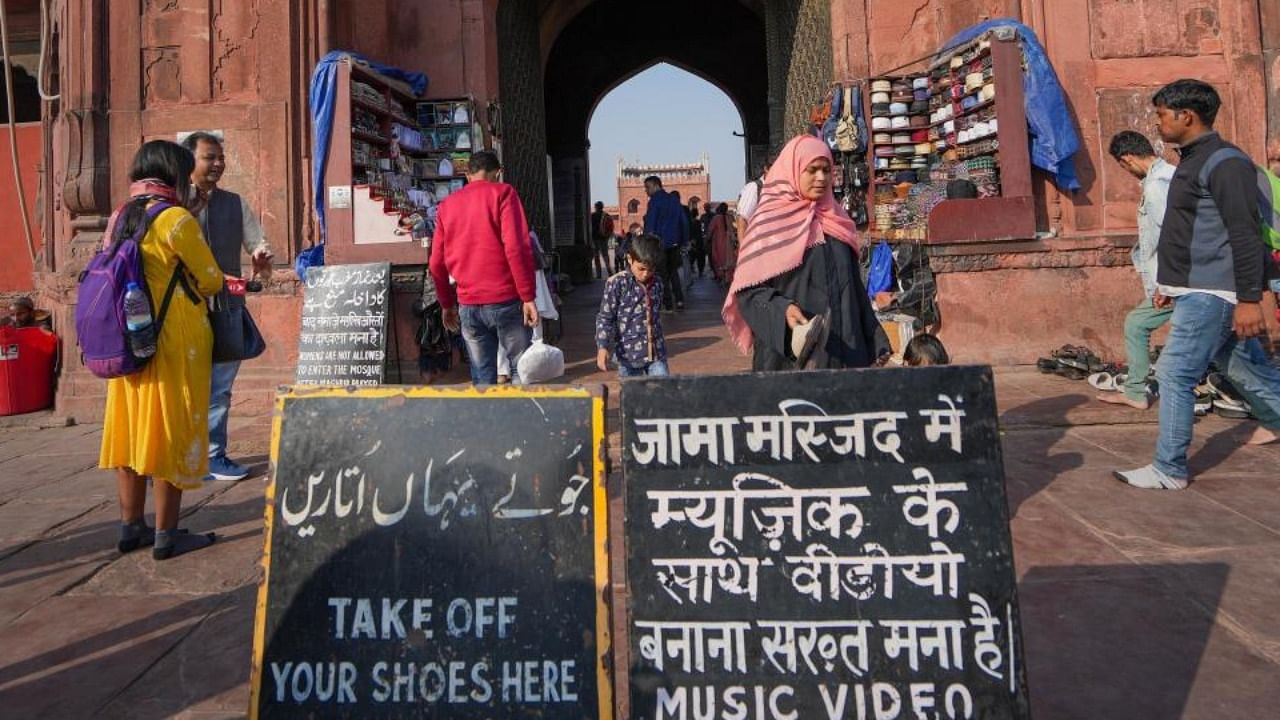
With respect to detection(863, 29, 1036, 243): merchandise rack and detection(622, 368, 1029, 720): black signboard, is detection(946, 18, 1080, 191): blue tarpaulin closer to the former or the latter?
detection(863, 29, 1036, 243): merchandise rack

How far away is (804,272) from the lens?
2.91 metres

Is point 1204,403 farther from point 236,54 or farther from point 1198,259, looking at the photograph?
point 236,54

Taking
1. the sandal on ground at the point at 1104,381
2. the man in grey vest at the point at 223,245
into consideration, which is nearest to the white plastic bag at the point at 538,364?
the man in grey vest at the point at 223,245

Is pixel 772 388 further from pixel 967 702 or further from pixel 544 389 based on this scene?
pixel 967 702

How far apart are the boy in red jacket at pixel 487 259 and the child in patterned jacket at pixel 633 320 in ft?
1.31

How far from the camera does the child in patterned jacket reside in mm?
4094

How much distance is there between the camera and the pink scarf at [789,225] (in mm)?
2895

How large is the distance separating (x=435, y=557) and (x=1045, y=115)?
6262 millimetres

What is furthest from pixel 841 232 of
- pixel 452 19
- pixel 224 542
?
pixel 452 19

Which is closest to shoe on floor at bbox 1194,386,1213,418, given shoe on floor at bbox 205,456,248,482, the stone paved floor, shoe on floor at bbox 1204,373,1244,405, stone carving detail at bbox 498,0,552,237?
shoe on floor at bbox 1204,373,1244,405

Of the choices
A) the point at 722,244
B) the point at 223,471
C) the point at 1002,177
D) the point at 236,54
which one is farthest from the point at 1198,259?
the point at 722,244

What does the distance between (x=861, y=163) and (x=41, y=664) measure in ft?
23.0

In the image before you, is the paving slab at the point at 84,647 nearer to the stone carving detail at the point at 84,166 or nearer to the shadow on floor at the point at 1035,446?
the shadow on floor at the point at 1035,446

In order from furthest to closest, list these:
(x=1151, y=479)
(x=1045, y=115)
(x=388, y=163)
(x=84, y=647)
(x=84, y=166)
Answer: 1. (x=388, y=163)
2. (x=84, y=166)
3. (x=1045, y=115)
4. (x=1151, y=479)
5. (x=84, y=647)
